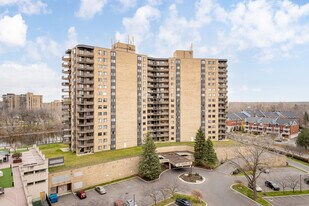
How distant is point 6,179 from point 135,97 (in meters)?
36.7

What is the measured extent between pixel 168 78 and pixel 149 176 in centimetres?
3493

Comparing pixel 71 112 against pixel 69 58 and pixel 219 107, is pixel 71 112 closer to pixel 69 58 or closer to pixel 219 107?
pixel 69 58

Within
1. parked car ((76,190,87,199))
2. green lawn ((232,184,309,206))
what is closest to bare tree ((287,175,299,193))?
green lawn ((232,184,309,206))

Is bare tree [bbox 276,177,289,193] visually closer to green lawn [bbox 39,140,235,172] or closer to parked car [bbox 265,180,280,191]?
parked car [bbox 265,180,280,191]

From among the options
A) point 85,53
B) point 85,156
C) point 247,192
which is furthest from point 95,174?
point 85,53

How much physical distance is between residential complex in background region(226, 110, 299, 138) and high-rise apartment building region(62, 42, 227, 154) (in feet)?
131

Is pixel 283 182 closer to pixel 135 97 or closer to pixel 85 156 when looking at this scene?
pixel 135 97

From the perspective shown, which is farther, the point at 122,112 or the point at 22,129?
the point at 22,129

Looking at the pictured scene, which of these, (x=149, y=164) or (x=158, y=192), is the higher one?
(x=149, y=164)

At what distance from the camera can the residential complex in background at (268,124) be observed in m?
92.8

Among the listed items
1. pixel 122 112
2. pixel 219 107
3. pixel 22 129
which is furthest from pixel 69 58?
pixel 22 129

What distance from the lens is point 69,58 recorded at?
188ft

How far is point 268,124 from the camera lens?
99812 millimetres

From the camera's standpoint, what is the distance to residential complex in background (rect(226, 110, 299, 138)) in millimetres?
92756
